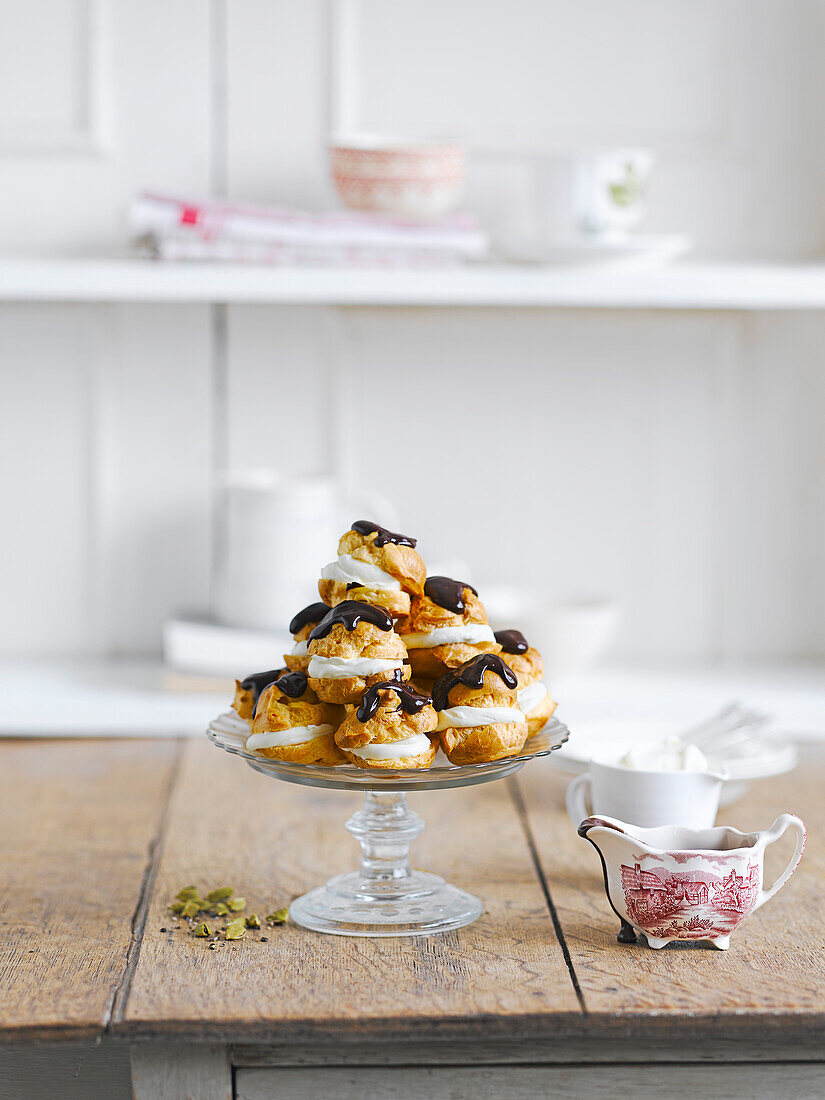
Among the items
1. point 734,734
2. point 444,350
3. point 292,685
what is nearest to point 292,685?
point 292,685

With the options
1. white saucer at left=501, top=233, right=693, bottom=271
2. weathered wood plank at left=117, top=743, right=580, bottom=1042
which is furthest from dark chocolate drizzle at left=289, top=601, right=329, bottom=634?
white saucer at left=501, top=233, right=693, bottom=271

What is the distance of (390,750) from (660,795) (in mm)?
261

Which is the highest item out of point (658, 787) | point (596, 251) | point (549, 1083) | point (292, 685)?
point (596, 251)

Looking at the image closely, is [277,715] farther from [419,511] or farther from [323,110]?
[323,110]

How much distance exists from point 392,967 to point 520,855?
0.27m

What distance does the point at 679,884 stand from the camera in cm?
83

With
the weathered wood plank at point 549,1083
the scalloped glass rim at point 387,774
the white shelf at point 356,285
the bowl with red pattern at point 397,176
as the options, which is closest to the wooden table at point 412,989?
the weathered wood plank at point 549,1083

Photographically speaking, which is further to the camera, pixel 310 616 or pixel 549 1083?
pixel 310 616

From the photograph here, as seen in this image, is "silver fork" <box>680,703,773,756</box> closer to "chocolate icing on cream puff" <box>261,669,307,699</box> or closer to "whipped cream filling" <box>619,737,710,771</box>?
"whipped cream filling" <box>619,737,710,771</box>

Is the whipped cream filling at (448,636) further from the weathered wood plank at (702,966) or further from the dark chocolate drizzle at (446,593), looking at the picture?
the weathered wood plank at (702,966)

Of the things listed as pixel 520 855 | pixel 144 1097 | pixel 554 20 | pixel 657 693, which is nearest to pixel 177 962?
pixel 144 1097

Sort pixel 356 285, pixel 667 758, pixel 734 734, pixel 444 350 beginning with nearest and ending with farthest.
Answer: pixel 667 758 < pixel 734 734 < pixel 356 285 < pixel 444 350

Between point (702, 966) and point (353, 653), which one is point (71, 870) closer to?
point (353, 653)

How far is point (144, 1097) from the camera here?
74cm
